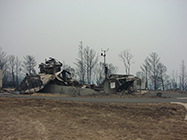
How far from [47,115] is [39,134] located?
317 cm

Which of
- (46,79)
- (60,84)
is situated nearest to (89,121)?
(46,79)

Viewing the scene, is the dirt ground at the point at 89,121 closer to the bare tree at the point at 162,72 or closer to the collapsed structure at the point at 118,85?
the collapsed structure at the point at 118,85

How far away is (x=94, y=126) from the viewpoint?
9.94 m

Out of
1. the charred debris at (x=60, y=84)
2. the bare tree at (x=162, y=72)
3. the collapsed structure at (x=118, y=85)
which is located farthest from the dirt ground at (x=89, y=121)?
the bare tree at (x=162, y=72)

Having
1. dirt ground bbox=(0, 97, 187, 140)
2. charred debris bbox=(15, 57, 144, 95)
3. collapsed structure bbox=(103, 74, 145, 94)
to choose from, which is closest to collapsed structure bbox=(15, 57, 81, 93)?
charred debris bbox=(15, 57, 144, 95)

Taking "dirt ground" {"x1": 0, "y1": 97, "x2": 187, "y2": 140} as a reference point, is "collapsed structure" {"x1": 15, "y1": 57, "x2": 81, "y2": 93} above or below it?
above

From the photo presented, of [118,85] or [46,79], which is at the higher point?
[46,79]

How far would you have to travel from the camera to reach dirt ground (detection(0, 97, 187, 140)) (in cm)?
859

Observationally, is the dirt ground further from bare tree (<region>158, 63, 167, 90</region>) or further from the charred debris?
bare tree (<region>158, 63, 167, 90</region>)

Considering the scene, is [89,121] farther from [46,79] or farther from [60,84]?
[60,84]

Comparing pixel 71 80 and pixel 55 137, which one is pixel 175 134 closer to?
pixel 55 137

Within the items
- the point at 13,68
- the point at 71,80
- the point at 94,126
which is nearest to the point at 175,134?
the point at 94,126

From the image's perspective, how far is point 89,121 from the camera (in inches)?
423

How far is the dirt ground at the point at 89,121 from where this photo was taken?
8586 mm
